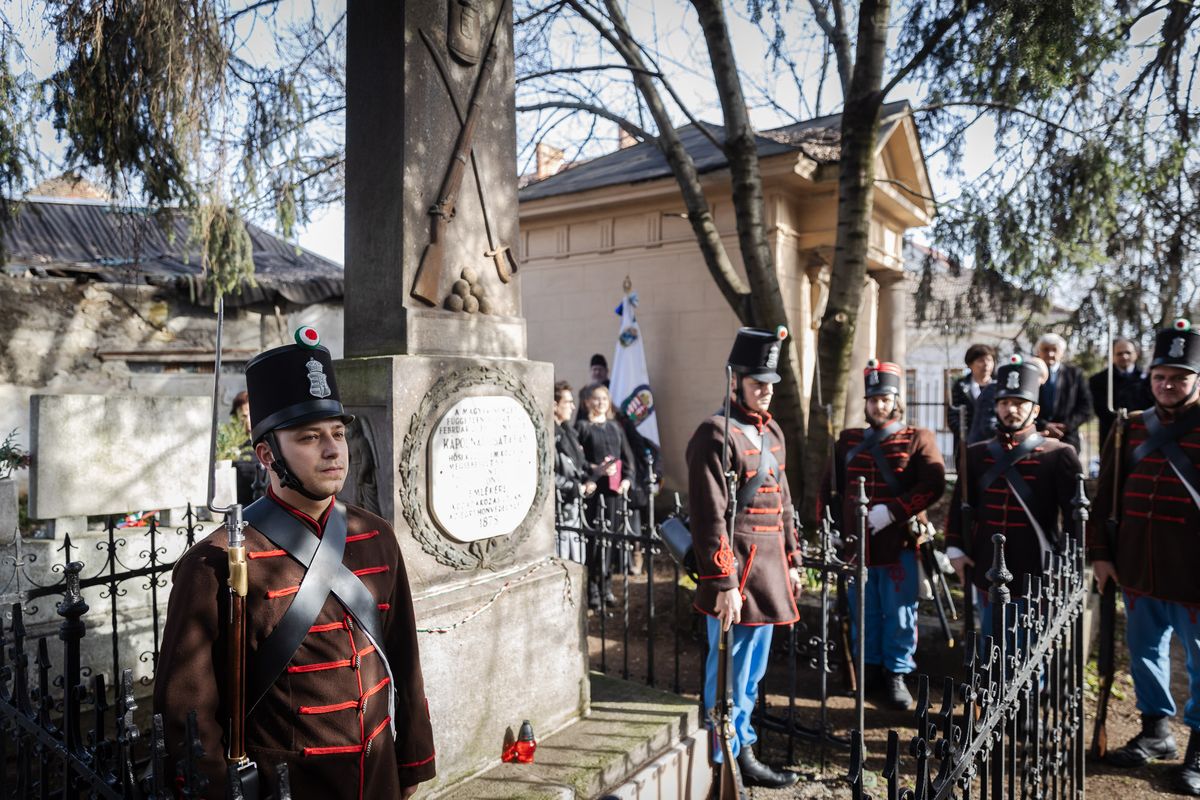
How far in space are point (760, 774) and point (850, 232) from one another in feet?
15.9

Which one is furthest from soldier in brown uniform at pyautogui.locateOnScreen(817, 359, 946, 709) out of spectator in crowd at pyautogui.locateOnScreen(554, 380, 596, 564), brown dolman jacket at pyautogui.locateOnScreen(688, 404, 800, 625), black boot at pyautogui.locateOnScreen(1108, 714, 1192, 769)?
spectator in crowd at pyautogui.locateOnScreen(554, 380, 596, 564)

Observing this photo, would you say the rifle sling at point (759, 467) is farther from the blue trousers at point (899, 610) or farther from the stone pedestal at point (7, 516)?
the stone pedestal at point (7, 516)

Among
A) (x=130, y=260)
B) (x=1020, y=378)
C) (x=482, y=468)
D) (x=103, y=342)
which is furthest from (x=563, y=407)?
(x=130, y=260)

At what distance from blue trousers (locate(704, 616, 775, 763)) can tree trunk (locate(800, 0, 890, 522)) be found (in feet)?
10.2

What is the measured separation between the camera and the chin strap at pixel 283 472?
6.95ft

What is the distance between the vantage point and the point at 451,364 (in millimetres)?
3205

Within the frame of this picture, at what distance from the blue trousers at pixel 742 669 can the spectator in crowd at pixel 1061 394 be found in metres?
4.09

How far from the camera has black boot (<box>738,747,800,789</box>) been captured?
12.9ft

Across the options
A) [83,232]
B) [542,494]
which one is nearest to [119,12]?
[542,494]

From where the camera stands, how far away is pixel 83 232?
1507 cm

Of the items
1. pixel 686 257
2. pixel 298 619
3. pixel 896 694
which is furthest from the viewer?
pixel 686 257

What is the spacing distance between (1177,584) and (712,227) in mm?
4830

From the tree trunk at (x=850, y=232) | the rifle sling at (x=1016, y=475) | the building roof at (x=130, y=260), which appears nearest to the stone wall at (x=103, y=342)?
the building roof at (x=130, y=260)

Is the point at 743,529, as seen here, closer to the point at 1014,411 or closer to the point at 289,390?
the point at 1014,411
